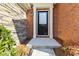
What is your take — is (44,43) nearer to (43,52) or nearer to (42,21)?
(43,52)

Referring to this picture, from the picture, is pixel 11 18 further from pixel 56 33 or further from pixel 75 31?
pixel 75 31

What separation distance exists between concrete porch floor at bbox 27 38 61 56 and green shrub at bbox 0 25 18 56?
19.3 inches

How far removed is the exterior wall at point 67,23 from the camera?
11.5ft

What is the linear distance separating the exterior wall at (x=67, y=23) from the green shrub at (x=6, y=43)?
1.07 m

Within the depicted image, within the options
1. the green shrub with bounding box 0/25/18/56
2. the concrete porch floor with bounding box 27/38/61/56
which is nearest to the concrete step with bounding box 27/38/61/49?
the concrete porch floor with bounding box 27/38/61/56

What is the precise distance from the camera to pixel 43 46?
361 cm

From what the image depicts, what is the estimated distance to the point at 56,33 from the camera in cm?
371

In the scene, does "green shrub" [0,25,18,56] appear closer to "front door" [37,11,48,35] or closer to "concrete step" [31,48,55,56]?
"concrete step" [31,48,55,56]

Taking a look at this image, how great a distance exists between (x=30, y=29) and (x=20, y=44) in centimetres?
41

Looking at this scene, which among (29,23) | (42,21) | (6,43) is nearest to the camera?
(6,43)

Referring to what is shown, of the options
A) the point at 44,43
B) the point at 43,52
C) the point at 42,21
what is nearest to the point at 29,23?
the point at 42,21

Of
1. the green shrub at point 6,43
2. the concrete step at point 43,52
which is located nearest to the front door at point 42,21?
the concrete step at point 43,52

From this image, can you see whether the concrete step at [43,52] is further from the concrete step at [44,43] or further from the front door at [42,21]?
the front door at [42,21]

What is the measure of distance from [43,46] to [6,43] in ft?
3.19
